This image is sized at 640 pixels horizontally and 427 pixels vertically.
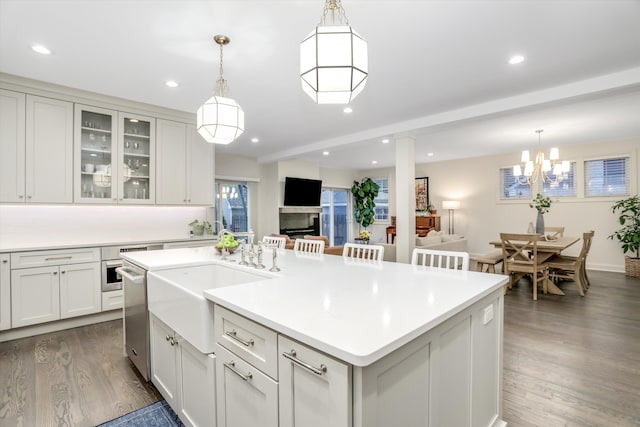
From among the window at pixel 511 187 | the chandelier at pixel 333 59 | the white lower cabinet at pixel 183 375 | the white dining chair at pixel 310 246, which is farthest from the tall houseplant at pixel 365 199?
the chandelier at pixel 333 59

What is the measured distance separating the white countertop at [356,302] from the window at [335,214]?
24.8 feet

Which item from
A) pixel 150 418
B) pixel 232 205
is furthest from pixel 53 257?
pixel 232 205

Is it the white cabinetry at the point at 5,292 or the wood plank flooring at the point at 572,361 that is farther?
the white cabinetry at the point at 5,292

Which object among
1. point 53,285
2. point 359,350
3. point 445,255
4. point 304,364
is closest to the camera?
point 359,350

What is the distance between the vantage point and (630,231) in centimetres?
584

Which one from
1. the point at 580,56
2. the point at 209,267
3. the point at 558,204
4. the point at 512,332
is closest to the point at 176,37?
the point at 209,267

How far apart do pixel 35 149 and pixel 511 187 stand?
8605 millimetres

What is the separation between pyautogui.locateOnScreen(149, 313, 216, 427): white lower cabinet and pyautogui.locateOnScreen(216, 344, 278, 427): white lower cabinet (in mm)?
77

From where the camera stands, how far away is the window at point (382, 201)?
32.7ft

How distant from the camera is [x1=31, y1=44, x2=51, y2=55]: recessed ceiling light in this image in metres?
2.54

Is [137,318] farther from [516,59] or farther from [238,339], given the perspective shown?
[516,59]

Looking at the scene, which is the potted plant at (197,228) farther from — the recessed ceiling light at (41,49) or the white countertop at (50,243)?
the recessed ceiling light at (41,49)

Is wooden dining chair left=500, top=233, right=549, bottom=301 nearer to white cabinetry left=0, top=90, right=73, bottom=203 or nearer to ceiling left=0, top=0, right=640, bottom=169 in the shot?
ceiling left=0, top=0, right=640, bottom=169

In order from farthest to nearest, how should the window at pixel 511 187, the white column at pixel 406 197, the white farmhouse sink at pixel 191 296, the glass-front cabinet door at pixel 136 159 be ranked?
the window at pixel 511 187, the white column at pixel 406 197, the glass-front cabinet door at pixel 136 159, the white farmhouse sink at pixel 191 296
